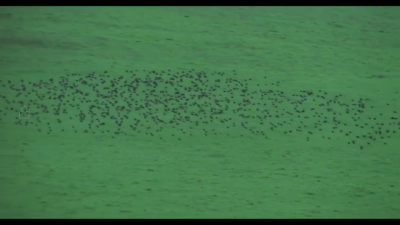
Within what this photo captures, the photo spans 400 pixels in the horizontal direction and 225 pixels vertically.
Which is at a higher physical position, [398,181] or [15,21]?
[15,21]

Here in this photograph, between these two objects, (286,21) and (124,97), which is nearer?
(124,97)

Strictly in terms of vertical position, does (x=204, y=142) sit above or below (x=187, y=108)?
below

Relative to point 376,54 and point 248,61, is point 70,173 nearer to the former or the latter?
point 248,61
